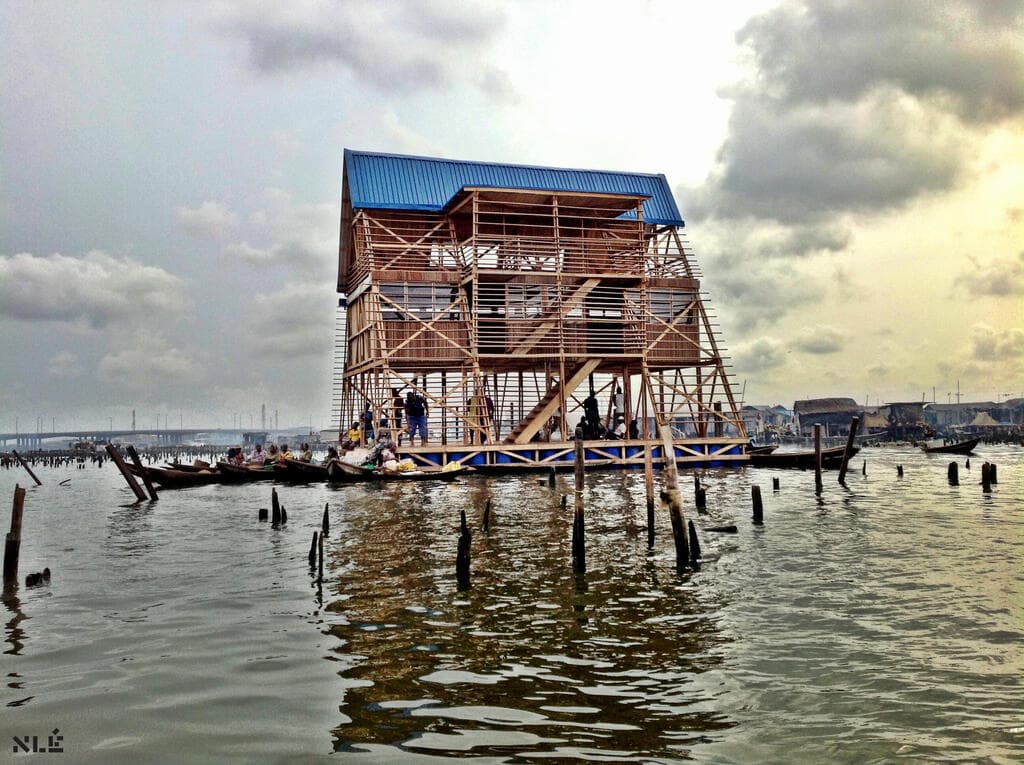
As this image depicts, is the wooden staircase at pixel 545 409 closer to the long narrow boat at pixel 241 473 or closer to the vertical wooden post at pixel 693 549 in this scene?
the long narrow boat at pixel 241 473

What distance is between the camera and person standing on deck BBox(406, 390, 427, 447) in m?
36.5

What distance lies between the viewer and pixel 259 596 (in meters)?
12.3

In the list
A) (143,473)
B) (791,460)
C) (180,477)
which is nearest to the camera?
(143,473)

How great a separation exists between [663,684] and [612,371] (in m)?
35.0

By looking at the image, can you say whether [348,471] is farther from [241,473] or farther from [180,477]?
[180,477]

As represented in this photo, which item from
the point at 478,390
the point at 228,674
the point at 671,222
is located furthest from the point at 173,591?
the point at 671,222

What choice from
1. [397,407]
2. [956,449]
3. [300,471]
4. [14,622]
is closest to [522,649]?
[14,622]

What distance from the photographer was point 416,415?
121ft

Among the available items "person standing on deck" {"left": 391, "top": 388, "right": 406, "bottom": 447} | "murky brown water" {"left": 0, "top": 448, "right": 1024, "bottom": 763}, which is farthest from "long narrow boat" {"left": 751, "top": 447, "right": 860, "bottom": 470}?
"murky brown water" {"left": 0, "top": 448, "right": 1024, "bottom": 763}

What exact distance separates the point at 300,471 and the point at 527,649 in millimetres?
25020

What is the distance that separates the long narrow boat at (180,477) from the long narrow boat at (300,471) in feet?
9.20

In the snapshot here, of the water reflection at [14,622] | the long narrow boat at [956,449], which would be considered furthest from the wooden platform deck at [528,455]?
the long narrow boat at [956,449]

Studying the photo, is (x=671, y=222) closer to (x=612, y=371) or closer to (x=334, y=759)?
(x=612, y=371)

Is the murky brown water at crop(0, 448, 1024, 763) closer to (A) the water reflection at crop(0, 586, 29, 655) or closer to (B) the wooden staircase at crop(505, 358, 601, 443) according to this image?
(A) the water reflection at crop(0, 586, 29, 655)
